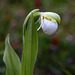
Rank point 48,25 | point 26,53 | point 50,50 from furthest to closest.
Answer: point 50,50
point 26,53
point 48,25

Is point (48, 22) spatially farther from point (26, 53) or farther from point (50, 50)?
point (50, 50)

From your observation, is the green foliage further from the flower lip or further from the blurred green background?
the blurred green background

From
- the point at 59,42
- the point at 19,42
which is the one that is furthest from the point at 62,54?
the point at 19,42

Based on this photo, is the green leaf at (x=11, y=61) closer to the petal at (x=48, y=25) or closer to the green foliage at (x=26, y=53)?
the green foliage at (x=26, y=53)

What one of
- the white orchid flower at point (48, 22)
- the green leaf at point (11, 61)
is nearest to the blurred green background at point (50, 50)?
the green leaf at point (11, 61)

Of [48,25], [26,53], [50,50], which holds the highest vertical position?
[48,25]

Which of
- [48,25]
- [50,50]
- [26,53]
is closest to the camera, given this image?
[48,25]

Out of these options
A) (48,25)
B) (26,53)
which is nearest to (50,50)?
(26,53)
